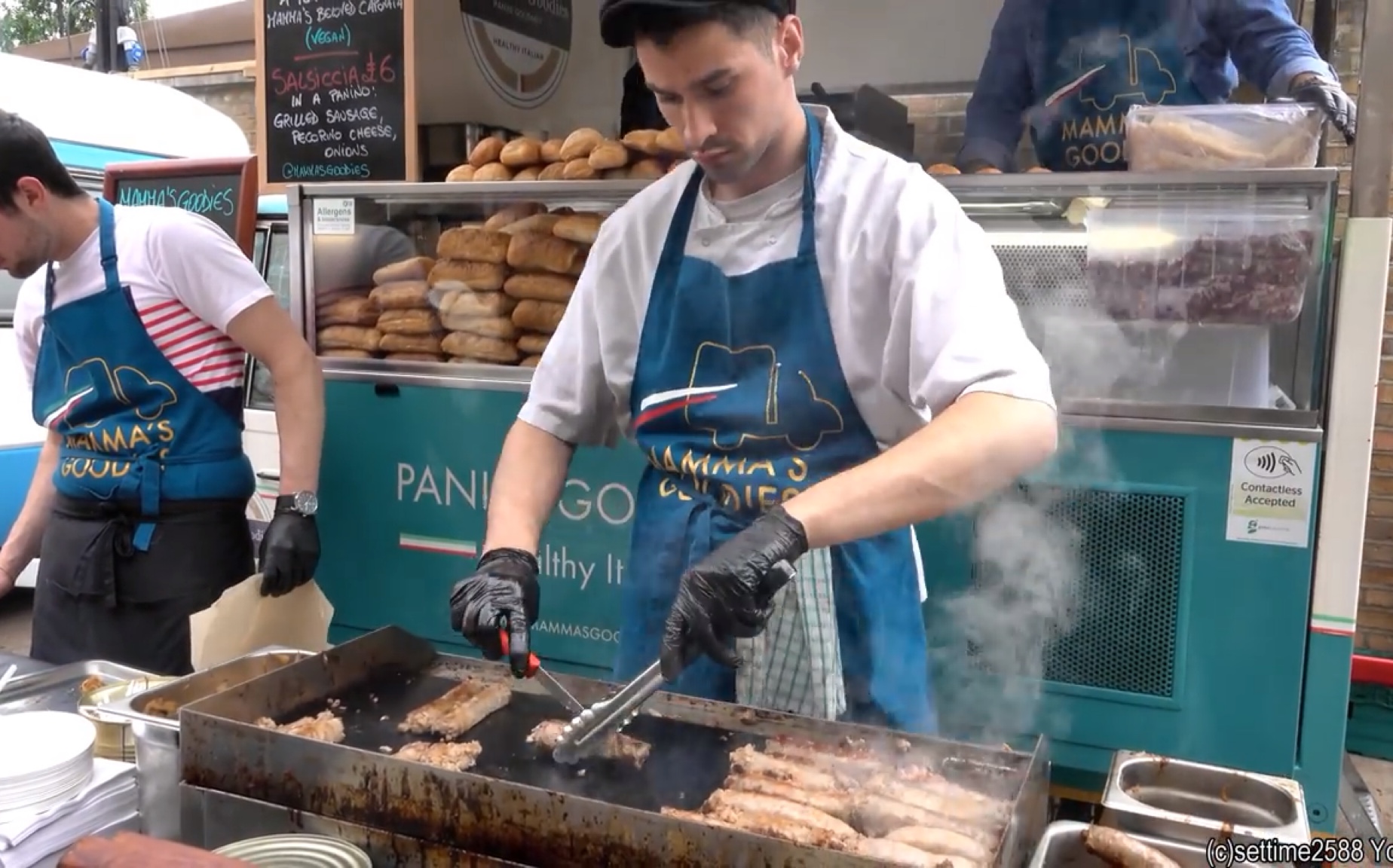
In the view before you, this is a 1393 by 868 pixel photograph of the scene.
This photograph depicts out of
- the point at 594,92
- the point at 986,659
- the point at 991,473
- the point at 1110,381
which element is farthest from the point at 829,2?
the point at 991,473

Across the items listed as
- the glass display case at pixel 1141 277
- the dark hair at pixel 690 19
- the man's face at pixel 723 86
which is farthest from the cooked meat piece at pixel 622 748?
the glass display case at pixel 1141 277

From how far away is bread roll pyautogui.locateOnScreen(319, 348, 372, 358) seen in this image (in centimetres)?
353

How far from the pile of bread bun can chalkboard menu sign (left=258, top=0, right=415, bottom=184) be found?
1.78 feet

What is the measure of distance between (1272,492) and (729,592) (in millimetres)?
1636

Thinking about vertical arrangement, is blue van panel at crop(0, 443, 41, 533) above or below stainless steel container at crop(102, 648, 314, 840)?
below

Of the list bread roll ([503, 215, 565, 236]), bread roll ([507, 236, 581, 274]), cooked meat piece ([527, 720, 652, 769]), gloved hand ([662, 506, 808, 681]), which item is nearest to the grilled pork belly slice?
cooked meat piece ([527, 720, 652, 769])

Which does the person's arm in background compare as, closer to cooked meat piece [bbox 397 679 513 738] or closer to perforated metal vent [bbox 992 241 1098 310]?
perforated metal vent [bbox 992 241 1098 310]

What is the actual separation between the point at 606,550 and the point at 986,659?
3.70 ft

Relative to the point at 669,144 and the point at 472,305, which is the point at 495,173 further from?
the point at 669,144

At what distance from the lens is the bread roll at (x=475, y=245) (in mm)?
3354

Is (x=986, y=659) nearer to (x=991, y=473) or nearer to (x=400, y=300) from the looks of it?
(x=991, y=473)

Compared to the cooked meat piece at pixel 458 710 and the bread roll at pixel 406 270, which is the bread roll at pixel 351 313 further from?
the cooked meat piece at pixel 458 710

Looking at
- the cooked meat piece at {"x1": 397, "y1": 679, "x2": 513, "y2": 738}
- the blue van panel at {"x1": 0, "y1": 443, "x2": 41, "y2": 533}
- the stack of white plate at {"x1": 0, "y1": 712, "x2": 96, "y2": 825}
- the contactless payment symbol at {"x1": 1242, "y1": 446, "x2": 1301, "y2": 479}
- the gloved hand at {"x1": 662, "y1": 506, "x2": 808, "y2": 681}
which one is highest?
the contactless payment symbol at {"x1": 1242, "y1": 446, "x2": 1301, "y2": 479}

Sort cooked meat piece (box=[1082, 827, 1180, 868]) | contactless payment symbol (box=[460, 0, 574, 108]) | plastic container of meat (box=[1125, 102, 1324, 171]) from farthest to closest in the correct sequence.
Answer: contactless payment symbol (box=[460, 0, 574, 108])
plastic container of meat (box=[1125, 102, 1324, 171])
cooked meat piece (box=[1082, 827, 1180, 868])
